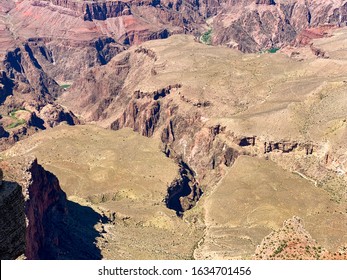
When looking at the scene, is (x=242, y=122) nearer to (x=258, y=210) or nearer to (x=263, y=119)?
(x=263, y=119)

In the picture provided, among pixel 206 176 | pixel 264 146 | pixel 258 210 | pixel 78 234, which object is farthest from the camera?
pixel 206 176

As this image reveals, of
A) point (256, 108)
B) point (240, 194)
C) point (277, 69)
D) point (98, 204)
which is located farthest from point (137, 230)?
point (277, 69)

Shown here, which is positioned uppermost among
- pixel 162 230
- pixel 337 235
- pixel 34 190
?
pixel 34 190

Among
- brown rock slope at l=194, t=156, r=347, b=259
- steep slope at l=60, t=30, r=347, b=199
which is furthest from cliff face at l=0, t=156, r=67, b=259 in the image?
steep slope at l=60, t=30, r=347, b=199

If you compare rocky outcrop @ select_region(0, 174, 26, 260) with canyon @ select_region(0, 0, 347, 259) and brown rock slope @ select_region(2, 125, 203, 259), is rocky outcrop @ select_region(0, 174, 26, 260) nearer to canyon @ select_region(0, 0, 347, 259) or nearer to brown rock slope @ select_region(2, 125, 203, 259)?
canyon @ select_region(0, 0, 347, 259)

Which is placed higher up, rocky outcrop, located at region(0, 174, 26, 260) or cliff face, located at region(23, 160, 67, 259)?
rocky outcrop, located at region(0, 174, 26, 260)

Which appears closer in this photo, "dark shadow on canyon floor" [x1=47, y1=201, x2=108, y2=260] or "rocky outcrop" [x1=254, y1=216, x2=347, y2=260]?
"rocky outcrop" [x1=254, y1=216, x2=347, y2=260]

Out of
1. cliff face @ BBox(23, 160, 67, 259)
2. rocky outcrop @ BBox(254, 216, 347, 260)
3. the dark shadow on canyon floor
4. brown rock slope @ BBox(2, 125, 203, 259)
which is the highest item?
rocky outcrop @ BBox(254, 216, 347, 260)

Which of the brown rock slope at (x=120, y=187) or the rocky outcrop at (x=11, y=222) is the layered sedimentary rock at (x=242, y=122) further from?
the rocky outcrop at (x=11, y=222)

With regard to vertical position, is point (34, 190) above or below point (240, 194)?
above

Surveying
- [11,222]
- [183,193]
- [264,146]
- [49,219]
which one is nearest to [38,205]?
[49,219]

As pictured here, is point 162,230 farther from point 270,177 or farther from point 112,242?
point 270,177
